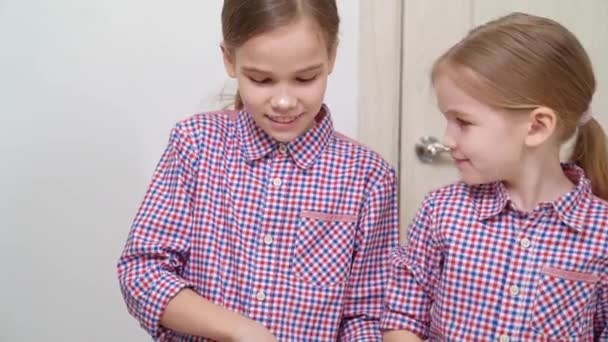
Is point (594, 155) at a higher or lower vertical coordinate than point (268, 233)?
higher

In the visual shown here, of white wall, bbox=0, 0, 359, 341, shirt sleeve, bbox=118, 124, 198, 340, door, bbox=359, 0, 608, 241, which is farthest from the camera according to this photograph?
door, bbox=359, 0, 608, 241

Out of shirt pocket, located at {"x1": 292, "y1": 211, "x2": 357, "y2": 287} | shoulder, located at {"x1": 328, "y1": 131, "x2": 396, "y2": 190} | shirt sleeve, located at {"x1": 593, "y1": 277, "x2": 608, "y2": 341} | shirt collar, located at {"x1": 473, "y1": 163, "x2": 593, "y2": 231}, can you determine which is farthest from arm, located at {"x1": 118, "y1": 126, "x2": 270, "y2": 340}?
shirt sleeve, located at {"x1": 593, "y1": 277, "x2": 608, "y2": 341}

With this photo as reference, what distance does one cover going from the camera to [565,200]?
110 centimetres

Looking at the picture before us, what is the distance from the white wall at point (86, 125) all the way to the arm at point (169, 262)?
392mm

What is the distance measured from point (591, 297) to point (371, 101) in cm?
73

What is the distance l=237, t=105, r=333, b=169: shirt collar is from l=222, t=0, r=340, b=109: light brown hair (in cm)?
14

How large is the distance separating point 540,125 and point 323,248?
382mm

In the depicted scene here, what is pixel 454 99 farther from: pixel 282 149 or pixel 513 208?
pixel 282 149

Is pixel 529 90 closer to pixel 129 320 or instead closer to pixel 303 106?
pixel 303 106

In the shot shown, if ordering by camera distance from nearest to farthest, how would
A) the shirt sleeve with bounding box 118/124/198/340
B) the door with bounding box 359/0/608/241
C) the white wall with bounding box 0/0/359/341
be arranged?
the shirt sleeve with bounding box 118/124/198/340 < the white wall with bounding box 0/0/359/341 < the door with bounding box 359/0/608/241

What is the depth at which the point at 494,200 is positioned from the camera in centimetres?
114

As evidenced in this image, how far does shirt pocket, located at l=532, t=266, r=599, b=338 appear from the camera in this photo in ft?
3.56

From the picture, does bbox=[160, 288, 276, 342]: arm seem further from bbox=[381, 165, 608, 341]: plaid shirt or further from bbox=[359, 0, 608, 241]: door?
bbox=[359, 0, 608, 241]: door

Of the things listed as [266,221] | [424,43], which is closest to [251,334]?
[266,221]
